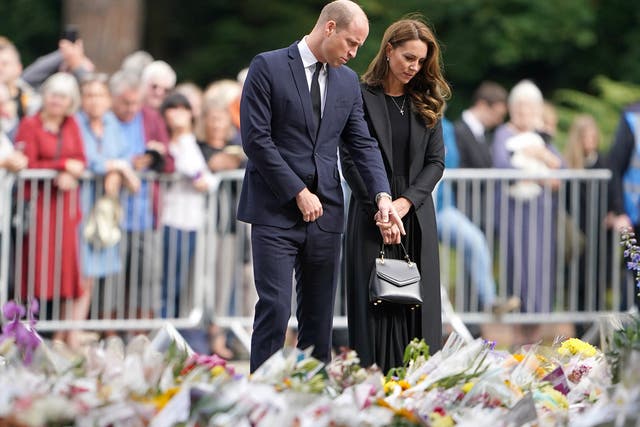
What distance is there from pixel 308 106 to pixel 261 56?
31 cm

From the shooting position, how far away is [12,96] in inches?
433

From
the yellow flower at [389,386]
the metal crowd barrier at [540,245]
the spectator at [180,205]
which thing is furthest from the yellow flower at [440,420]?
the metal crowd barrier at [540,245]

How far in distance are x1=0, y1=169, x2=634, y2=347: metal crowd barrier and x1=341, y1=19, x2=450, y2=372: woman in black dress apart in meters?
3.42

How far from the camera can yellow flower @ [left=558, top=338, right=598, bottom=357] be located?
20.9 ft

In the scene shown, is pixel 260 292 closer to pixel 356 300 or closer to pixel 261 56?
pixel 356 300

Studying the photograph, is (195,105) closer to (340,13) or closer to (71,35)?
(71,35)

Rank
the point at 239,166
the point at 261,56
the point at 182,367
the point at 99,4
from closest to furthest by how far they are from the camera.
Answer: the point at 182,367, the point at 261,56, the point at 239,166, the point at 99,4

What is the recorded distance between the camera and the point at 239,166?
11000 millimetres

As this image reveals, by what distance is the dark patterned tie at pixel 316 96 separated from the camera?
6.98 m

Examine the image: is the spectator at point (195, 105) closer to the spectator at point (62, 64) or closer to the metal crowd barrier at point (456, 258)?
the metal crowd barrier at point (456, 258)

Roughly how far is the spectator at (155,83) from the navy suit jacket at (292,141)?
480 centimetres

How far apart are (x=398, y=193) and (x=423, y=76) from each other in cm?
58

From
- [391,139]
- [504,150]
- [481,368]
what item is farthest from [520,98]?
[481,368]

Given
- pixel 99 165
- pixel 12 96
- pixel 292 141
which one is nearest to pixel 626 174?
pixel 99 165
